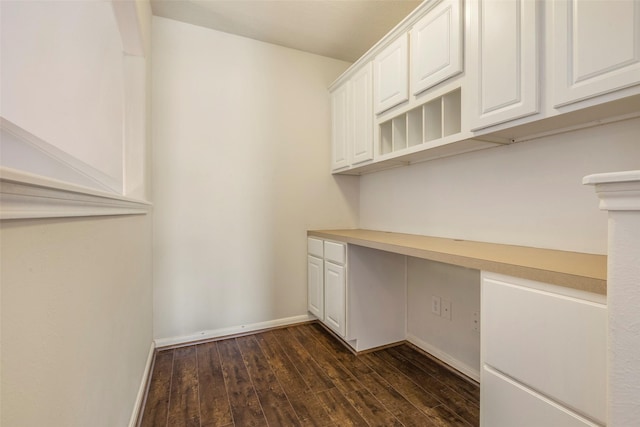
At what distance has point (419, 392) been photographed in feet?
5.36

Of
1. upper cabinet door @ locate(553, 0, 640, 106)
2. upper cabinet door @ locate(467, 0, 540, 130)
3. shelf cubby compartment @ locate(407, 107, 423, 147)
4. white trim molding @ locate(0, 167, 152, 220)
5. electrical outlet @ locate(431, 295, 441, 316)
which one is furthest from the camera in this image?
electrical outlet @ locate(431, 295, 441, 316)

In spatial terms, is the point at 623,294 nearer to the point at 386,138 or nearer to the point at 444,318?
the point at 444,318

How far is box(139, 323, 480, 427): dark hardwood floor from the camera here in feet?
4.74

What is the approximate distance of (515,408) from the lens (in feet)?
3.29

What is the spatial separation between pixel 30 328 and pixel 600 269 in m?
1.49

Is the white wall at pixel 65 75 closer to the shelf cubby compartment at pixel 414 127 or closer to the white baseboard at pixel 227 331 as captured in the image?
the white baseboard at pixel 227 331

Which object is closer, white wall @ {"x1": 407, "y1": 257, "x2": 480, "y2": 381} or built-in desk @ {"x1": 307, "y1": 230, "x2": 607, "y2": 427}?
built-in desk @ {"x1": 307, "y1": 230, "x2": 607, "y2": 427}

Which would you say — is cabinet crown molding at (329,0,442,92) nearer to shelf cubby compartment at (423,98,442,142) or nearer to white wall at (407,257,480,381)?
shelf cubby compartment at (423,98,442,142)

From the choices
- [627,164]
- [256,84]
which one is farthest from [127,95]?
[627,164]

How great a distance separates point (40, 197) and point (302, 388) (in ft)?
5.53

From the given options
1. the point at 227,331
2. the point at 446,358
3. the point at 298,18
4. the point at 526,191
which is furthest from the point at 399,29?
the point at 227,331

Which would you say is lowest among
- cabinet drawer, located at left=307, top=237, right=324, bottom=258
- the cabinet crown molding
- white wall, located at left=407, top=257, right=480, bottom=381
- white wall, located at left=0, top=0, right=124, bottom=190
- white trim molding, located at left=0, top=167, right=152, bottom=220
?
white wall, located at left=407, top=257, right=480, bottom=381

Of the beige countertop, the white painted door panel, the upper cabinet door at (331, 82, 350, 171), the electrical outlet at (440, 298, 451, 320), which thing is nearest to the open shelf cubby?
the upper cabinet door at (331, 82, 350, 171)

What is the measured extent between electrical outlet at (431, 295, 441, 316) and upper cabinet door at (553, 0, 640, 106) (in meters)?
1.43
